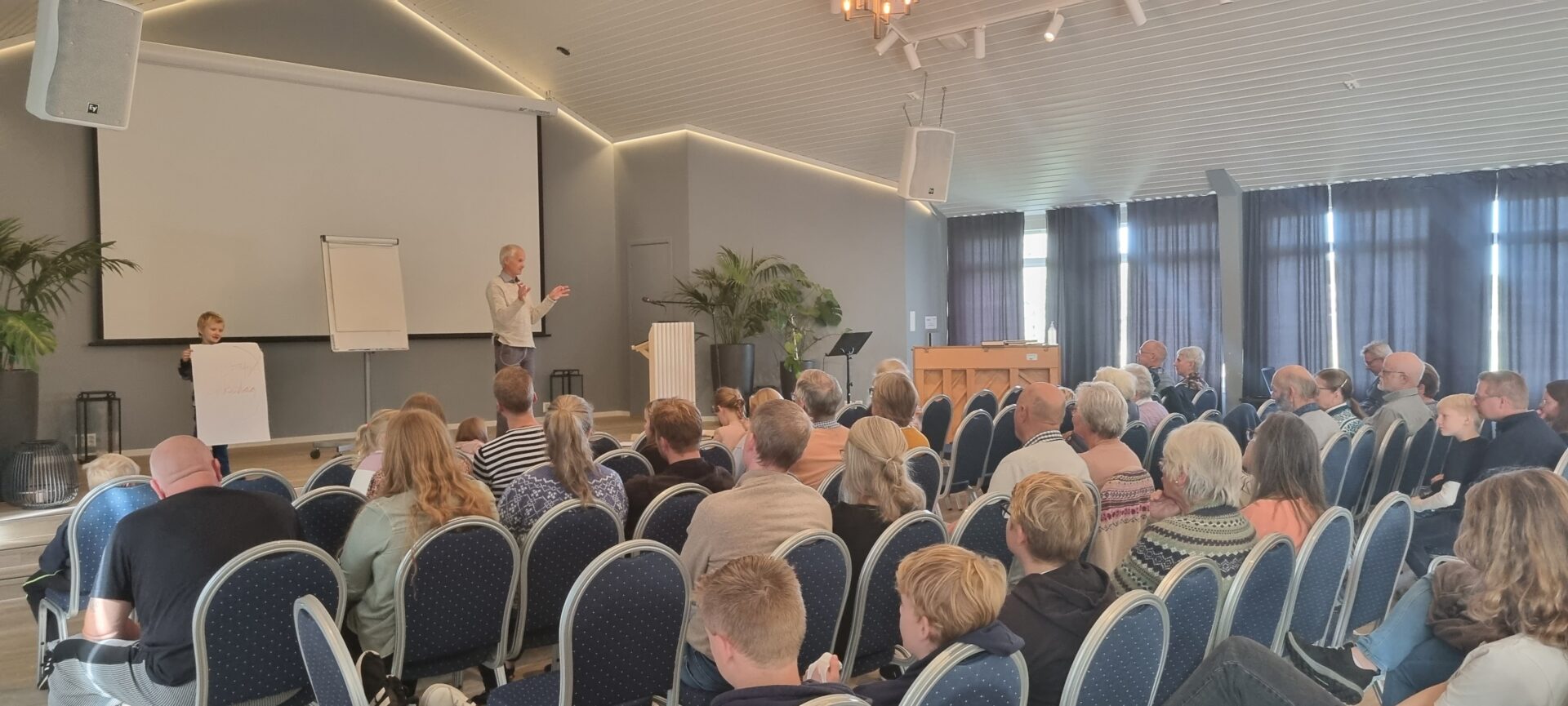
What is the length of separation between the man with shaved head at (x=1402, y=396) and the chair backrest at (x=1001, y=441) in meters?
1.90

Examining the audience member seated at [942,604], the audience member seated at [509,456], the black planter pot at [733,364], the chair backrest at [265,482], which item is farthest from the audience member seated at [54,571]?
the black planter pot at [733,364]

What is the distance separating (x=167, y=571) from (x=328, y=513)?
77cm

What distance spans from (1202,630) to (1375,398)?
5.85 meters

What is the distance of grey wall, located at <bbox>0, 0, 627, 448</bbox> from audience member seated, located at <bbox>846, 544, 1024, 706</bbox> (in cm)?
830

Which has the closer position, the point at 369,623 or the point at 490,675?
the point at 369,623

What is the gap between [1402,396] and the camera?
559 cm

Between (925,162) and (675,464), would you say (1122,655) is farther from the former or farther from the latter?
(925,162)

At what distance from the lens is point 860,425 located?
302cm

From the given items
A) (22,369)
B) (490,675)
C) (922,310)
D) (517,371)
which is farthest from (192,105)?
(922,310)

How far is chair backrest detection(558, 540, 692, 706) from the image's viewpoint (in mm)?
2197

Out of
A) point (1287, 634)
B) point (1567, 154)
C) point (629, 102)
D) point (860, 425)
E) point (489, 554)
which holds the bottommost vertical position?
point (1287, 634)

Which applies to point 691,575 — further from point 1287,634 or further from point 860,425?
point 1287,634

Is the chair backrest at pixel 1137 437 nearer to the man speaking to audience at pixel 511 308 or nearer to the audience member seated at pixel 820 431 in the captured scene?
the audience member seated at pixel 820 431

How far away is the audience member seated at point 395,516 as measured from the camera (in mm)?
2717
